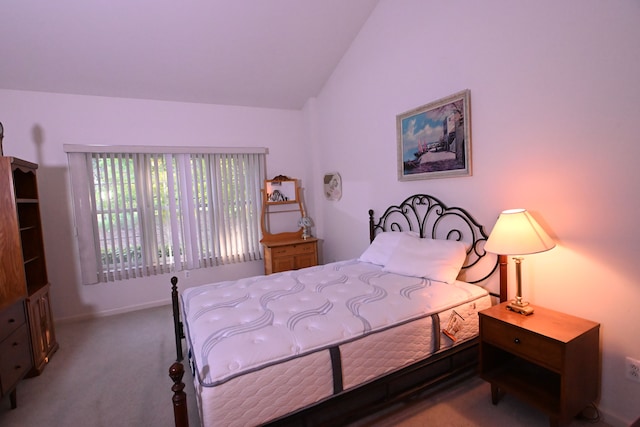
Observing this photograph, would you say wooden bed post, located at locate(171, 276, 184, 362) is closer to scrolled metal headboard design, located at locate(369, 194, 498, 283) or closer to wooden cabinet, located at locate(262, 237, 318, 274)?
wooden cabinet, located at locate(262, 237, 318, 274)

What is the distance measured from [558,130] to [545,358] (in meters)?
1.29

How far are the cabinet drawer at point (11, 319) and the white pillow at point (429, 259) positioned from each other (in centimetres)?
272

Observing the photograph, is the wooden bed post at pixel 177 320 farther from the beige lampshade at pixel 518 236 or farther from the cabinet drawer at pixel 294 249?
the beige lampshade at pixel 518 236

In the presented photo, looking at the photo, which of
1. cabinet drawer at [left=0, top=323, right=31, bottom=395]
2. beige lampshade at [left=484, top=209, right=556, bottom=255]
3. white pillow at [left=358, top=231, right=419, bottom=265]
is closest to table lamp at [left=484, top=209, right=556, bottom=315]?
beige lampshade at [left=484, top=209, right=556, bottom=255]

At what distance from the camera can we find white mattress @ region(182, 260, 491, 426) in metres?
1.37

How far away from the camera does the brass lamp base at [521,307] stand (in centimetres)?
182

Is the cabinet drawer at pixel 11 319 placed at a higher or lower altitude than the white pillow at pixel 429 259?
lower

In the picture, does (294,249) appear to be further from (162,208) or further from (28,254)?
(28,254)

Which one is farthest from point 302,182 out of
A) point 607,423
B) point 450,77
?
point 607,423

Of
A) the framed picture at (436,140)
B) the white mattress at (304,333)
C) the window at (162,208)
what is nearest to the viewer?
the white mattress at (304,333)

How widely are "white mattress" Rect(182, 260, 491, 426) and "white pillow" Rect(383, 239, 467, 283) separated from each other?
9 centimetres

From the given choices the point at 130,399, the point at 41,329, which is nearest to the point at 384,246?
the point at 130,399

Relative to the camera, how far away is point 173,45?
3.01 m

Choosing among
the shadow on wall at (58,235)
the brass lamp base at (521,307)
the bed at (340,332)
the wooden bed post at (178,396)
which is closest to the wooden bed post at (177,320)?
the bed at (340,332)
